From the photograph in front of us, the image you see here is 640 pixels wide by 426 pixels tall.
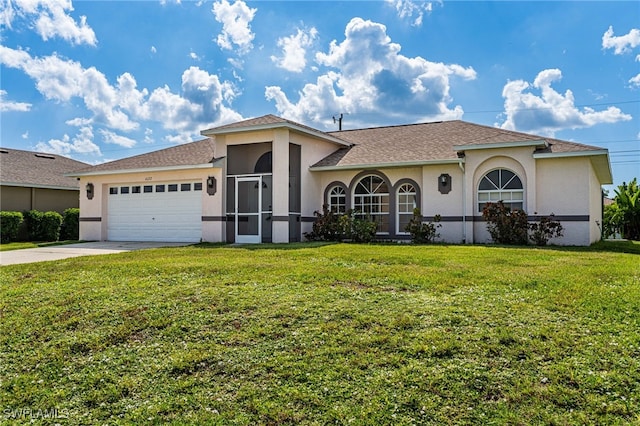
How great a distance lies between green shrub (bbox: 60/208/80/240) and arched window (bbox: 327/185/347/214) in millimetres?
12954

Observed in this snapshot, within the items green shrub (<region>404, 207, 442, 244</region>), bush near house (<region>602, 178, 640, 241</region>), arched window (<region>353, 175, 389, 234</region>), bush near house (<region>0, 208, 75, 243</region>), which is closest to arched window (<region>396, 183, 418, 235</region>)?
arched window (<region>353, 175, 389, 234</region>)

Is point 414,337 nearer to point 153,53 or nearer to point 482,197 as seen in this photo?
point 482,197

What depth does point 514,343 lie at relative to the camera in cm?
525

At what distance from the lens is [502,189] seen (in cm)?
1670

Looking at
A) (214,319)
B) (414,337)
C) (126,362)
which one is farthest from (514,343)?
(126,362)

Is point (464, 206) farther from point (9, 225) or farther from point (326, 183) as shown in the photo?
point (9, 225)

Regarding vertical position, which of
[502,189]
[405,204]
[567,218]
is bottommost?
[567,218]

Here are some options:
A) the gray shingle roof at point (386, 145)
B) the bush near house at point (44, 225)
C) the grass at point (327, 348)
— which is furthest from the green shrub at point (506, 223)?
the bush near house at point (44, 225)

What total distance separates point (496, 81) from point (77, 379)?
55.5 ft

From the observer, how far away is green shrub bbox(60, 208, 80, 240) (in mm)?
23953

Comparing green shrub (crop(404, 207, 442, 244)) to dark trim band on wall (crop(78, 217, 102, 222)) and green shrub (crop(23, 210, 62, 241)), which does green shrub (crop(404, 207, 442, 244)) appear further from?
green shrub (crop(23, 210, 62, 241))

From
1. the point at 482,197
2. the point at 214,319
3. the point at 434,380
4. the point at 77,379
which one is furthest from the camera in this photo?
the point at 482,197

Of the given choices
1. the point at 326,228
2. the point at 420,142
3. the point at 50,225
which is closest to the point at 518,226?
the point at 420,142

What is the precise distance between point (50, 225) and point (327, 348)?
2208 centimetres
